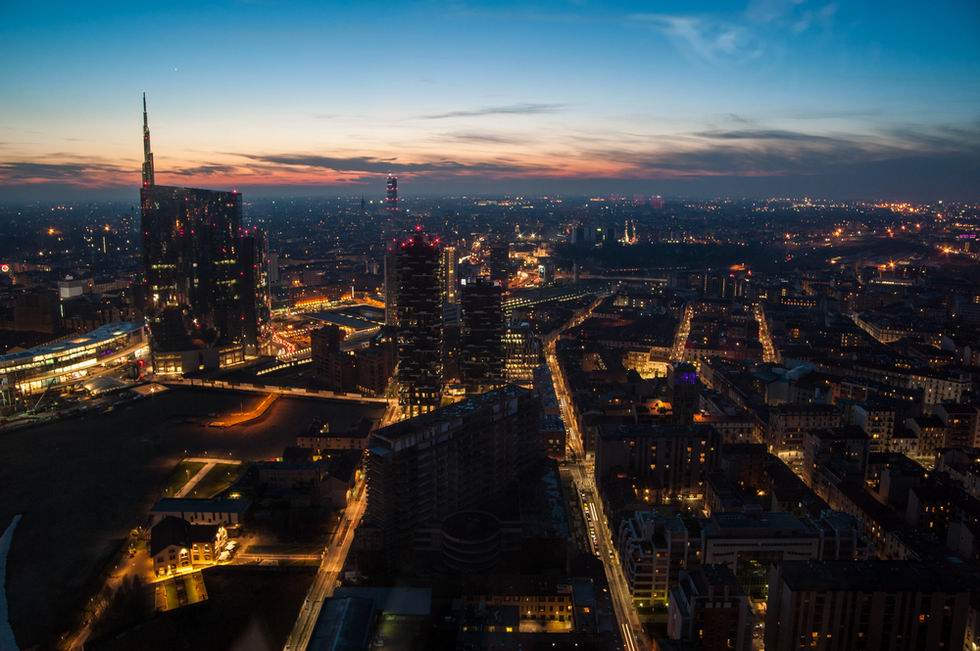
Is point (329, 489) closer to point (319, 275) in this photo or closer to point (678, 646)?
point (678, 646)

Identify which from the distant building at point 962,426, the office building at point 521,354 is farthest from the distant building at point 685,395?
the office building at point 521,354

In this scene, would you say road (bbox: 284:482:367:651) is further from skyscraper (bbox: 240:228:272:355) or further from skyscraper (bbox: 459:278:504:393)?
skyscraper (bbox: 240:228:272:355)

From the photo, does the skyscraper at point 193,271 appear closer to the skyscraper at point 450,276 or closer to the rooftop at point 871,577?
the skyscraper at point 450,276

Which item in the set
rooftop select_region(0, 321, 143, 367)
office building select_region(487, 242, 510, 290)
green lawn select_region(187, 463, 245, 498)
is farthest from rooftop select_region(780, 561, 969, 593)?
office building select_region(487, 242, 510, 290)

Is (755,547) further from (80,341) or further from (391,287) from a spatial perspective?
(80,341)

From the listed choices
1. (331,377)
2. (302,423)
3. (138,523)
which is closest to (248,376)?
(331,377)

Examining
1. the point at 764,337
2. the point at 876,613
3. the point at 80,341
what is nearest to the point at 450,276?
the point at 764,337
